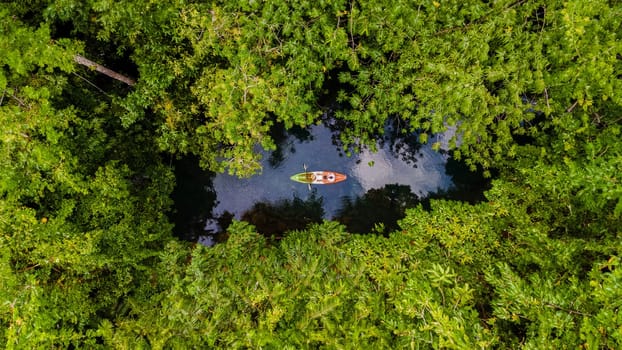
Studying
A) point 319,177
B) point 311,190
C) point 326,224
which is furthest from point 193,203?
point 326,224

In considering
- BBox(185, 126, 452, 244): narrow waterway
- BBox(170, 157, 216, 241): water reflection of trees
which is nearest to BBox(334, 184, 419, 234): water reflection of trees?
BBox(185, 126, 452, 244): narrow waterway

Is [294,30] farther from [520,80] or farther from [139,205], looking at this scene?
[139,205]

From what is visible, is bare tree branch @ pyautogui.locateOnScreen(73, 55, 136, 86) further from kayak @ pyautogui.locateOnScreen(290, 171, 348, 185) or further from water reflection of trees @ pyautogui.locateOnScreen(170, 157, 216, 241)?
kayak @ pyautogui.locateOnScreen(290, 171, 348, 185)

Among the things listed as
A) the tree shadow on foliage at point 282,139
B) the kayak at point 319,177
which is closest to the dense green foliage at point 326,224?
the tree shadow on foliage at point 282,139

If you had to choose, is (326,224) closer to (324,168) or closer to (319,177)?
(319,177)

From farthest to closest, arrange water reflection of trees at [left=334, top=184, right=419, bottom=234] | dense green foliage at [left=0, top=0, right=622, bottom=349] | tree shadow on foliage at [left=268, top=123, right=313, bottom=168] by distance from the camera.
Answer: water reflection of trees at [left=334, top=184, right=419, bottom=234]
tree shadow on foliage at [left=268, top=123, right=313, bottom=168]
dense green foliage at [left=0, top=0, right=622, bottom=349]

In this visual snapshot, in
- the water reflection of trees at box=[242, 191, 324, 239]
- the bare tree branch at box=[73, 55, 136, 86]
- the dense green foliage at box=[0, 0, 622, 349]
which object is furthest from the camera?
the water reflection of trees at box=[242, 191, 324, 239]
